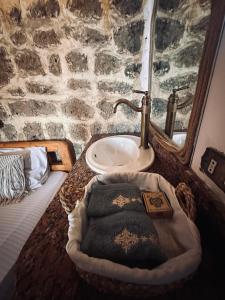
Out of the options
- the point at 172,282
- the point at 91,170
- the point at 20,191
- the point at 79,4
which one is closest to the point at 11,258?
the point at 20,191

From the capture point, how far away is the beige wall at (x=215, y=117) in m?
0.46

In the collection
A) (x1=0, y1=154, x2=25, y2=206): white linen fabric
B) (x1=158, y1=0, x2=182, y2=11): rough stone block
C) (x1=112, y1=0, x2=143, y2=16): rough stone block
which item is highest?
(x1=112, y1=0, x2=143, y2=16): rough stone block

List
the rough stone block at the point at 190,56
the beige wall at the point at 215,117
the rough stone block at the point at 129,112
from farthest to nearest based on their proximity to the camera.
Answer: the rough stone block at the point at 129,112 < the rough stone block at the point at 190,56 < the beige wall at the point at 215,117

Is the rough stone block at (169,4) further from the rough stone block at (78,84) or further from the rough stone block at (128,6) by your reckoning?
the rough stone block at (78,84)

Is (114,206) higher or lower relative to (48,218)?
higher

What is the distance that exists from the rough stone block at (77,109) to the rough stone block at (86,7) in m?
0.51

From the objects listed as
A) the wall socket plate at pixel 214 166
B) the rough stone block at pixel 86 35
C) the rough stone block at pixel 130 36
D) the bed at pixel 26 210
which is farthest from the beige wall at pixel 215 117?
the bed at pixel 26 210

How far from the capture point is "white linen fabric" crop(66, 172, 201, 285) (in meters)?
0.34

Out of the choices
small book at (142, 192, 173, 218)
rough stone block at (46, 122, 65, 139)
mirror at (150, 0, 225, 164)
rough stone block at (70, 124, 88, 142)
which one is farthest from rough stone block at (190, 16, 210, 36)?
rough stone block at (46, 122, 65, 139)

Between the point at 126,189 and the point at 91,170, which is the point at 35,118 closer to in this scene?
the point at 91,170

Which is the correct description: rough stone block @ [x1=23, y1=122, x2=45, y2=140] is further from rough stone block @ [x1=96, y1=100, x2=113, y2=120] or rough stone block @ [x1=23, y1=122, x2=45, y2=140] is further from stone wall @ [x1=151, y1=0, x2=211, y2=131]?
stone wall @ [x1=151, y1=0, x2=211, y2=131]

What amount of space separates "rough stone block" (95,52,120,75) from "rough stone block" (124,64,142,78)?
0.07 meters

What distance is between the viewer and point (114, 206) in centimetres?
53

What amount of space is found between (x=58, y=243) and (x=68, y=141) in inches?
37.8
